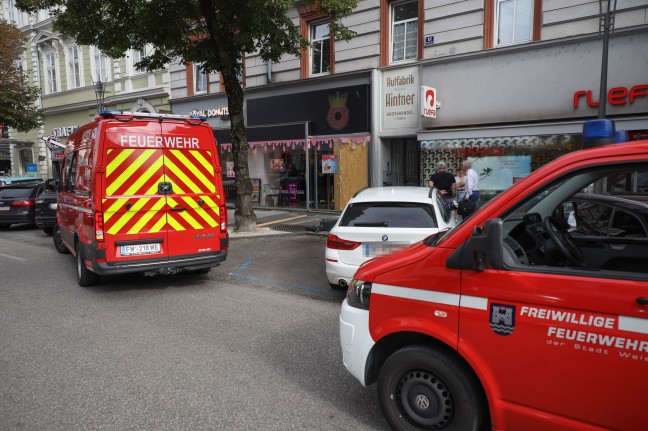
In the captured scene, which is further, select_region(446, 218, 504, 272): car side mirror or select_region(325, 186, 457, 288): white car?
select_region(325, 186, 457, 288): white car

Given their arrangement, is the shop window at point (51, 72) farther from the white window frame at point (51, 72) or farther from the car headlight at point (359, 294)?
the car headlight at point (359, 294)

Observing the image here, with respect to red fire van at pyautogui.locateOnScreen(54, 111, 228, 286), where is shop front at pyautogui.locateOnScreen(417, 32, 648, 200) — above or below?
above

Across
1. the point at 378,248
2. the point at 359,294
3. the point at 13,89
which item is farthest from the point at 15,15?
the point at 359,294

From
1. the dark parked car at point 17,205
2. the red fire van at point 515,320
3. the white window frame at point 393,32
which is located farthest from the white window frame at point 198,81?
the red fire van at point 515,320

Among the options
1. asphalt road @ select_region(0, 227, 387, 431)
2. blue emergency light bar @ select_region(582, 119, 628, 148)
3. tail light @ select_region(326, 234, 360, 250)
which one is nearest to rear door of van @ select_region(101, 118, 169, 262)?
asphalt road @ select_region(0, 227, 387, 431)

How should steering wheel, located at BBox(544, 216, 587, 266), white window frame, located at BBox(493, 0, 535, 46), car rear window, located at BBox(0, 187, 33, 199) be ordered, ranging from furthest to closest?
car rear window, located at BBox(0, 187, 33, 199)
white window frame, located at BBox(493, 0, 535, 46)
steering wheel, located at BBox(544, 216, 587, 266)

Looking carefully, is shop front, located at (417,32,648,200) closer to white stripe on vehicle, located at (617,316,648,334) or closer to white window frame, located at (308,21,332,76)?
white window frame, located at (308,21,332,76)

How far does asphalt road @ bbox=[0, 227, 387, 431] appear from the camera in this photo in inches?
132

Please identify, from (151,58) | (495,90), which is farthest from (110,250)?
(495,90)

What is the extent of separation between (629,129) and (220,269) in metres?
9.41

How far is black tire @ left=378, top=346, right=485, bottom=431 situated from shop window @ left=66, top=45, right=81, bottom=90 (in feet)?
95.3

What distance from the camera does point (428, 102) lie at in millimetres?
12773

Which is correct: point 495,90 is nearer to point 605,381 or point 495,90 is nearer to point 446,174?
point 446,174

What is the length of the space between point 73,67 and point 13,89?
14.4 feet
